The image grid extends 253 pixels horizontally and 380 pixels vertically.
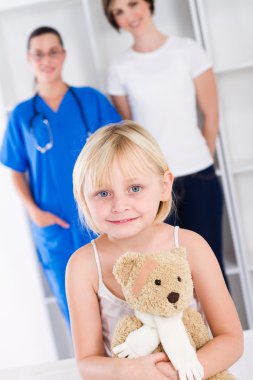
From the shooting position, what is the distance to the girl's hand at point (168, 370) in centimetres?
100

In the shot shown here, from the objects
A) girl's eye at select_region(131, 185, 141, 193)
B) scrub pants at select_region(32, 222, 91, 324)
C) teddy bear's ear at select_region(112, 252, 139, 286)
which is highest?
girl's eye at select_region(131, 185, 141, 193)

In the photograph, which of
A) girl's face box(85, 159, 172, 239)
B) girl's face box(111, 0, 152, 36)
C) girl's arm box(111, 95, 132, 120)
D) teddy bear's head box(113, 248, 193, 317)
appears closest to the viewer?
teddy bear's head box(113, 248, 193, 317)

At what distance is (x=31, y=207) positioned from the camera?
2309 mm

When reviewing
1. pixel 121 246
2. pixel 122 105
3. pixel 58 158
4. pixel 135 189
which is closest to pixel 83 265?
pixel 121 246

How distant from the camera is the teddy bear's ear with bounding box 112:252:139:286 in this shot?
1.00m

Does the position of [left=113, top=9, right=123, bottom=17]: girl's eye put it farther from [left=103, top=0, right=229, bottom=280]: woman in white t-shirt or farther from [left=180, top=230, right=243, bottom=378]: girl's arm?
[left=180, top=230, right=243, bottom=378]: girl's arm

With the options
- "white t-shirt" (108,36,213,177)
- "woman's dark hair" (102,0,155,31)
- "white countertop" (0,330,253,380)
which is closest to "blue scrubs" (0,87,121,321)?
"white t-shirt" (108,36,213,177)

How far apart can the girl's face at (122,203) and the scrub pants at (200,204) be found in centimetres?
116

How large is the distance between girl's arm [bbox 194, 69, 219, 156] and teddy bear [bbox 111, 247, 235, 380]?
1.39 metres

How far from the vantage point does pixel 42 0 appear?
239 cm

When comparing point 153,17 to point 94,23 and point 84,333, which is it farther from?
point 84,333

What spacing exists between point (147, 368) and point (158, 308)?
110 mm

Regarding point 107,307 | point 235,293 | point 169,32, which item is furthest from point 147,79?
point 107,307

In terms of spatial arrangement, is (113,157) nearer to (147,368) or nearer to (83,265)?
(83,265)
